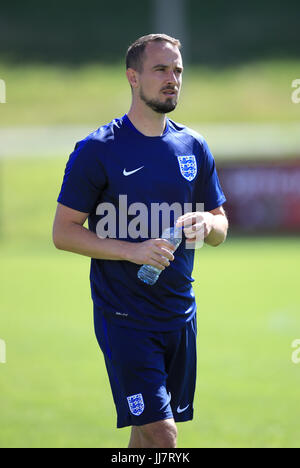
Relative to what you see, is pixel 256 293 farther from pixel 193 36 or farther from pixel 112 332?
pixel 193 36

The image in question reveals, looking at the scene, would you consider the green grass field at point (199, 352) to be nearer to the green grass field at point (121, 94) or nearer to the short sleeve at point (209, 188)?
the short sleeve at point (209, 188)

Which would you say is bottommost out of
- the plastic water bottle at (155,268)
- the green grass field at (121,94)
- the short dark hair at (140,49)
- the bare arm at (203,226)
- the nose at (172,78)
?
the plastic water bottle at (155,268)

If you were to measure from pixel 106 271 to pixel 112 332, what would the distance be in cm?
34

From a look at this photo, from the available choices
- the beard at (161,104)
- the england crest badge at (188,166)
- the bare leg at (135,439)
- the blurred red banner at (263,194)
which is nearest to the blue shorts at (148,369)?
the bare leg at (135,439)

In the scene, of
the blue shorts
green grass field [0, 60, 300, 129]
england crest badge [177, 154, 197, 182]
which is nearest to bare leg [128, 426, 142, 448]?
the blue shorts

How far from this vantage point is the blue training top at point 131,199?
15.3 ft

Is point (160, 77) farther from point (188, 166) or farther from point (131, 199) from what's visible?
point (131, 199)

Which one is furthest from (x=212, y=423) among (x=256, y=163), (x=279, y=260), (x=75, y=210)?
(x=256, y=163)

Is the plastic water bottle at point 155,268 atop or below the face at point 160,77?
below

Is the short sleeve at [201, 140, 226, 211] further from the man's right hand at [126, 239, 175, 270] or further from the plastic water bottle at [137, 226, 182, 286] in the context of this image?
the man's right hand at [126, 239, 175, 270]

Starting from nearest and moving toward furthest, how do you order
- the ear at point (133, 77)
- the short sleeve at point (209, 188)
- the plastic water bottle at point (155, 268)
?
the plastic water bottle at point (155, 268)
the ear at point (133, 77)
the short sleeve at point (209, 188)

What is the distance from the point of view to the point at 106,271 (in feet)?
15.8

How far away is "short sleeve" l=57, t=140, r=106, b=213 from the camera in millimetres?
4652

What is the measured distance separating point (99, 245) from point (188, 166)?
2.31ft
